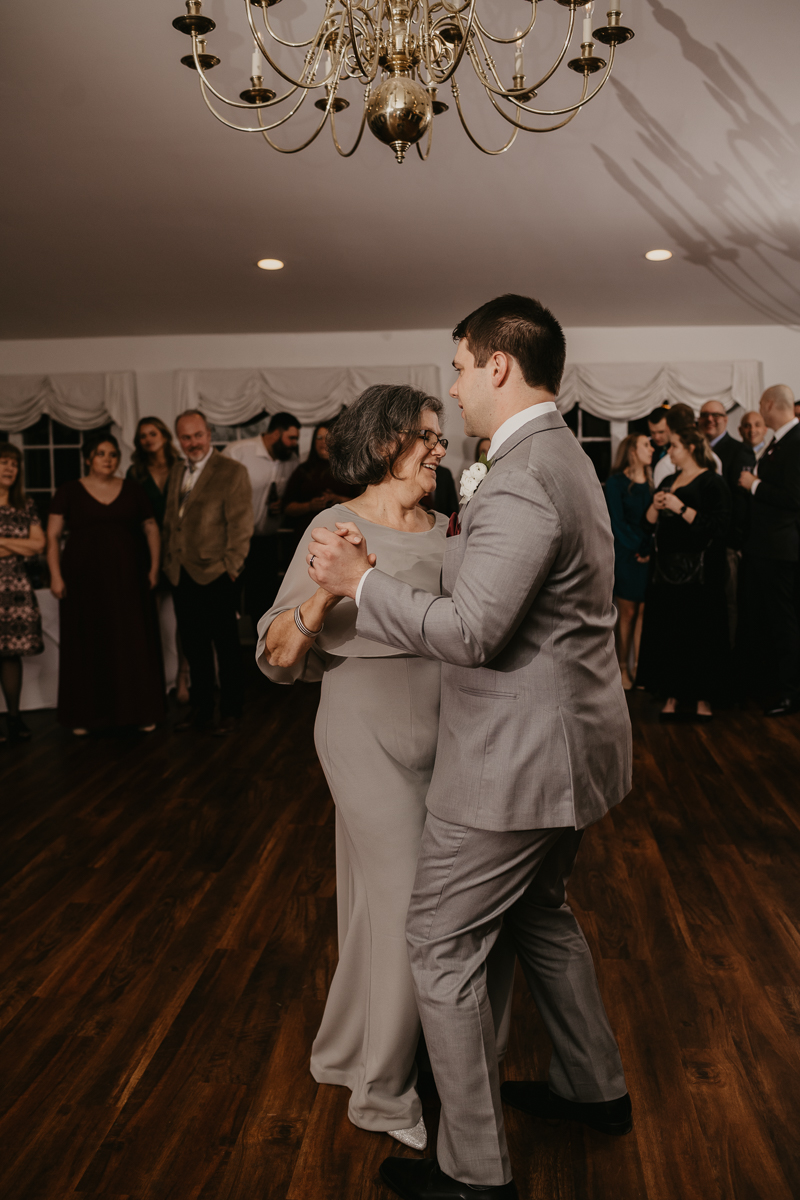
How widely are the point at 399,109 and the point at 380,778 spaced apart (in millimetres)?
1563

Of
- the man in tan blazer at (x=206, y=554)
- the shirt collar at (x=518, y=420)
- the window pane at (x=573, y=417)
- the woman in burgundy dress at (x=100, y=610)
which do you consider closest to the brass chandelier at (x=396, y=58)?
the shirt collar at (x=518, y=420)

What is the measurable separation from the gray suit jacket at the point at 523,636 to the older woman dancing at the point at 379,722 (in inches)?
8.4

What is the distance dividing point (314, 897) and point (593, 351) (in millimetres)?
6738

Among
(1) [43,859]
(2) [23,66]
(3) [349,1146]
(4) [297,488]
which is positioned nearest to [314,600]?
(3) [349,1146]

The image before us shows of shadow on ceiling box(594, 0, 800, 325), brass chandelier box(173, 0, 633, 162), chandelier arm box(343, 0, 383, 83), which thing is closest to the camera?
brass chandelier box(173, 0, 633, 162)

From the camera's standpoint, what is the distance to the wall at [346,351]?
8.05m

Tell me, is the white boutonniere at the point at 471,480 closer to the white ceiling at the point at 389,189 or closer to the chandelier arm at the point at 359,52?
the chandelier arm at the point at 359,52

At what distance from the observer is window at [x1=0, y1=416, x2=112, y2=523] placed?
8.66 meters

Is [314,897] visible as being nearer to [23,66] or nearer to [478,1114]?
[478,1114]

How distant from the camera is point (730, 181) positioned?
419 centimetres

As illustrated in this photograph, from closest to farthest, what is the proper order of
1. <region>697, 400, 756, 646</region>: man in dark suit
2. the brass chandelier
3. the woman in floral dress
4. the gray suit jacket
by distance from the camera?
the gray suit jacket, the brass chandelier, the woman in floral dress, <region>697, 400, 756, 646</region>: man in dark suit

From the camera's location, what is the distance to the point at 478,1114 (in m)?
1.37

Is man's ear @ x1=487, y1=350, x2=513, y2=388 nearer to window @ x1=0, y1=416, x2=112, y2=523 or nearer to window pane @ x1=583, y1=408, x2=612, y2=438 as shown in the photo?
window pane @ x1=583, y1=408, x2=612, y2=438

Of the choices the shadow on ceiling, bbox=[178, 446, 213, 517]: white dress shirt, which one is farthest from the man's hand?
bbox=[178, 446, 213, 517]: white dress shirt
